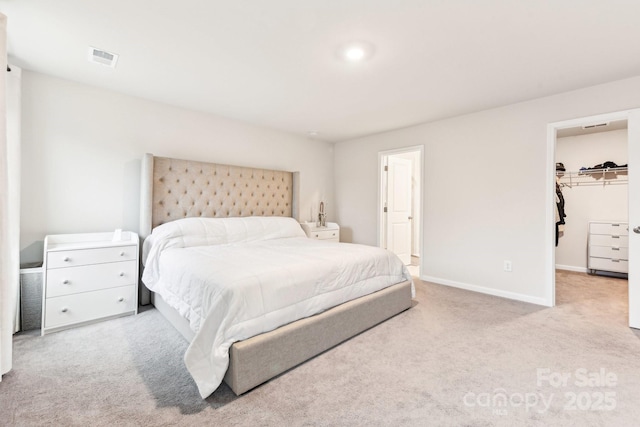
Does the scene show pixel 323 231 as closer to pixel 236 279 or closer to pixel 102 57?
pixel 236 279

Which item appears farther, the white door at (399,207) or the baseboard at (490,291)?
the white door at (399,207)

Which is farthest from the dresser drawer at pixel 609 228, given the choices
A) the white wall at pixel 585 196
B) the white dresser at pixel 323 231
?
the white dresser at pixel 323 231

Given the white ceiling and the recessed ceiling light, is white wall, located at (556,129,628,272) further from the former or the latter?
the recessed ceiling light

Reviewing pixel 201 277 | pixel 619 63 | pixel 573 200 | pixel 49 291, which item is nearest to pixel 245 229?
pixel 201 277

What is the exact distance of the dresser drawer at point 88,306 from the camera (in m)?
2.43

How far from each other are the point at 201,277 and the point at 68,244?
182cm

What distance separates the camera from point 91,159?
117 inches

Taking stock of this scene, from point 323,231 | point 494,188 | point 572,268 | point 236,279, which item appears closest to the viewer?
point 236,279

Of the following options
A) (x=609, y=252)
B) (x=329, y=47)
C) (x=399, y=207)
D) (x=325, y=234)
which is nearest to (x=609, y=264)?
(x=609, y=252)

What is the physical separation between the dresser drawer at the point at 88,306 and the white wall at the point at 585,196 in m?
6.60

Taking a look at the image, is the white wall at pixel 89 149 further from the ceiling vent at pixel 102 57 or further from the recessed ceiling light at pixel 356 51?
the recessed ceiling light at pixel 356 51

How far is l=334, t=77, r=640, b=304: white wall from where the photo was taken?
317 centimetres

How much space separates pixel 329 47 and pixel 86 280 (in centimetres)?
287

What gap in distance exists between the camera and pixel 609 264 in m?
4.52
